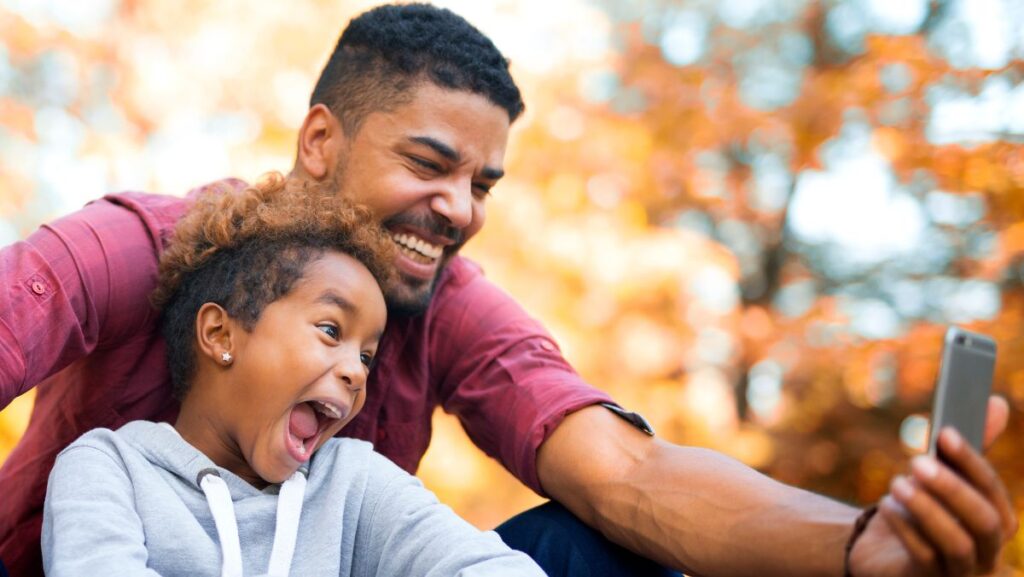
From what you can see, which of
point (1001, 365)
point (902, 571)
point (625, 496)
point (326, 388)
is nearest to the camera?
point (902, 571)

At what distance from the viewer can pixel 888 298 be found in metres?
6.75

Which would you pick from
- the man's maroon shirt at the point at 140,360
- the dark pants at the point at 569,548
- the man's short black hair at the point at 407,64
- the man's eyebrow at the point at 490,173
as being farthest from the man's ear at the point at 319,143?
the dark pants at the point at 569,548

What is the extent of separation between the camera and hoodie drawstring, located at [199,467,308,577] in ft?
5.49

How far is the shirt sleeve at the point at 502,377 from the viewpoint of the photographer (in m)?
2.18

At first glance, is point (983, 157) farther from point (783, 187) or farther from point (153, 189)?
point (153, 189)

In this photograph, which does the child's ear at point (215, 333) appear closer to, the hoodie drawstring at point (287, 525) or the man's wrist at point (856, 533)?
the hoodie drawstring at point (287, 525)

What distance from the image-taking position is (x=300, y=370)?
1793mm

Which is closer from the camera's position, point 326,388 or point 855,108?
point 326,388

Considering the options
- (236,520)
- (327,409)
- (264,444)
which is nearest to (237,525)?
(236,520)

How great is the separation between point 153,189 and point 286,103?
3.03 ft

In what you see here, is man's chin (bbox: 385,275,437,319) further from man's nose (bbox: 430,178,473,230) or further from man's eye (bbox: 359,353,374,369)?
man's eye (bbox: 359,353,374,369)

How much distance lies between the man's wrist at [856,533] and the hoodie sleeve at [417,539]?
0.48m

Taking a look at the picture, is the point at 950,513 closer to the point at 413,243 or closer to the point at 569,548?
the point at 569,548

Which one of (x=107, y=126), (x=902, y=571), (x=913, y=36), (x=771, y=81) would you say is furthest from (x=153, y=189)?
(x=902, y=571)
